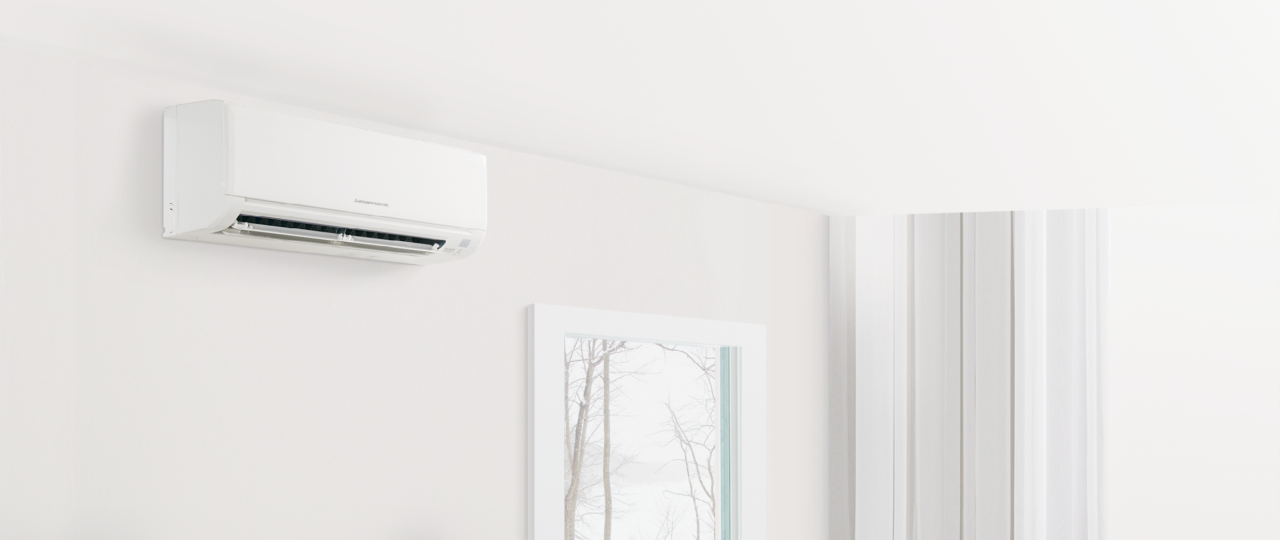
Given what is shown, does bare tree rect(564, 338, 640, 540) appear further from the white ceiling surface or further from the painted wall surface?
the white ceiling surface

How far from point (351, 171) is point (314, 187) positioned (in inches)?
4.1

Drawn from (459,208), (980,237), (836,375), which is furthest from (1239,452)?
(459,208)

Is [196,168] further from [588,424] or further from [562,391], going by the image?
[588,424]

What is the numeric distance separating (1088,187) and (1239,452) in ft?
3.67

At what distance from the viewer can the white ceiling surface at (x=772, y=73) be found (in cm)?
197

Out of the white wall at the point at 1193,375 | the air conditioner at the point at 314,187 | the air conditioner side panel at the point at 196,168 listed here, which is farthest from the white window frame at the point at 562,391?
the white wall at the point at 1193,375

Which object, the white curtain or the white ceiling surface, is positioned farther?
the white curtain

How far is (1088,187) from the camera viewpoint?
10.7 feet

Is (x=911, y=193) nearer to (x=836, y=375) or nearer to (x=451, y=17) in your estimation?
(x=836, y=375)

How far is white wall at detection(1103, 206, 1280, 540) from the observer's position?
3543mm

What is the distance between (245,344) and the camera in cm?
235

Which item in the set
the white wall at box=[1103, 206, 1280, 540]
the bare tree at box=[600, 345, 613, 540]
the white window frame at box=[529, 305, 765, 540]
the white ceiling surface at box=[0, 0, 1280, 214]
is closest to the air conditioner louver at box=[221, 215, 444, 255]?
the white ceiling surface at box=[0, 0, 1280, 214]

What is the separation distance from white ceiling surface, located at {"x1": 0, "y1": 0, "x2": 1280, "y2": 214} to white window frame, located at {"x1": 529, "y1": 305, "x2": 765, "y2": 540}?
0.51 metres

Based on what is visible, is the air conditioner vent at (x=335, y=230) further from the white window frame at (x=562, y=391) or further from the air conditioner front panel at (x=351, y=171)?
the white window frame at (x=562, y=391)
